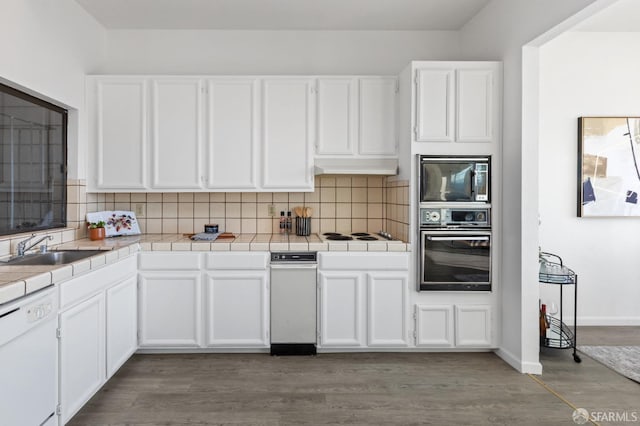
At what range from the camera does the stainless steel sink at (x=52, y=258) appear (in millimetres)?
2381

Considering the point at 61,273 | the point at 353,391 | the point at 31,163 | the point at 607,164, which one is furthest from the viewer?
the point at 607,164

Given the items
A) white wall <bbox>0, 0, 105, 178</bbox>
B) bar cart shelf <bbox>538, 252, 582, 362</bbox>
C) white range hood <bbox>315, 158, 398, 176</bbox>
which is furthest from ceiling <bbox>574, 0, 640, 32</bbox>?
white wall <bbox>0, 0, 105, 178</bbox>

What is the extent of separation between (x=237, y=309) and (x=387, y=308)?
1159 mm

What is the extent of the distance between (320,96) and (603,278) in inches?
126

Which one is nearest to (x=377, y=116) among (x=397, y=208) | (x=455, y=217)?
(x=397, y=208)

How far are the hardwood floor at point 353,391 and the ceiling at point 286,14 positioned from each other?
2.77m

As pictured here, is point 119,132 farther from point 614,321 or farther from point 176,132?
point 614,321

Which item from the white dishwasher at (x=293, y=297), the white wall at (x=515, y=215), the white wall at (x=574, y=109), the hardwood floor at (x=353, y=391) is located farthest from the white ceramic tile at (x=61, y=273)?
the white wall at (x=574, y=109)

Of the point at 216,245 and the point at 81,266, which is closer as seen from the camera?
the point at 81,266

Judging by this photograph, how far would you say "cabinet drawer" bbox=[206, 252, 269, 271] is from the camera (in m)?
3.04

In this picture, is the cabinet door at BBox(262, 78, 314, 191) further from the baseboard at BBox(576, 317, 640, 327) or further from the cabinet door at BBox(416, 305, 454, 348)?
the baseboard at BBox(576, 317, 640, 327)

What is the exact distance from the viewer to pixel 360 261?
10.0 ft

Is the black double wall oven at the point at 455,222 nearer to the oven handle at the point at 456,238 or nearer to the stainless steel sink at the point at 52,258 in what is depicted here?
the oven handle at the point at 456,238

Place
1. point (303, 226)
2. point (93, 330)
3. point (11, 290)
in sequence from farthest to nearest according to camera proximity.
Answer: point (303, 226) → point (93, 330) → point (11, 290)
